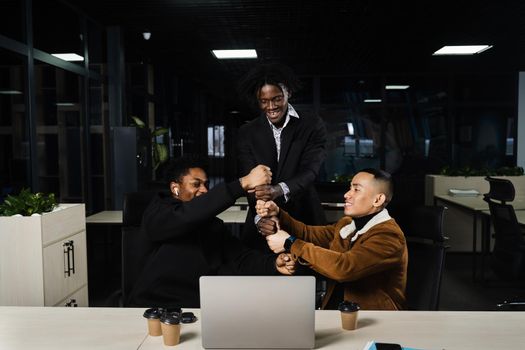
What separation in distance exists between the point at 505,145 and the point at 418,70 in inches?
98.7

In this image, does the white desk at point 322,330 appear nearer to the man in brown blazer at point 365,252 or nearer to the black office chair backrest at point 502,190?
the man in brown blazer at point 365,252

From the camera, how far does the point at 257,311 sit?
4.07ft

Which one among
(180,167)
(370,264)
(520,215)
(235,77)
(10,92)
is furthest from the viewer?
(235,77)

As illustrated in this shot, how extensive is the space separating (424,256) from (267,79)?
1.15 meters

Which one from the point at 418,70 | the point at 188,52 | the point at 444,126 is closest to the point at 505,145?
the point at 444,126

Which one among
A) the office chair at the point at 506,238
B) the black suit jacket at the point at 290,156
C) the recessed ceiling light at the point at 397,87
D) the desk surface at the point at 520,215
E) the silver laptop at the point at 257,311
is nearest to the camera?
the silver laptop at the point at 257,311

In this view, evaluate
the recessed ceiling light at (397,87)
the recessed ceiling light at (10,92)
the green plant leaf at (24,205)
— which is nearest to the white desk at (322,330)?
the green plant leaf at (24,205)

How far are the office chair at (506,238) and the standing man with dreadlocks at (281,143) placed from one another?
1.99 meters

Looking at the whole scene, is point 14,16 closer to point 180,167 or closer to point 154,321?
point 180,167

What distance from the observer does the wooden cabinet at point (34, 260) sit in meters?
2.73

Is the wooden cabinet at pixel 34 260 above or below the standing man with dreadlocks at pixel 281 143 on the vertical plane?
below

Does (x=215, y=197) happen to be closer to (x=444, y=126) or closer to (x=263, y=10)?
(x=263, y=10)

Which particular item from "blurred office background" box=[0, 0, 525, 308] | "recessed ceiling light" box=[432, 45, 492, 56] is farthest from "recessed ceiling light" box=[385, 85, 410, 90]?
"recessed ceiling light" box=[432, 45, 492, 56]

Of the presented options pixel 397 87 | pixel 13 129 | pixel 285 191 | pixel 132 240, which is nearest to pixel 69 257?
pixel 132 240
